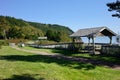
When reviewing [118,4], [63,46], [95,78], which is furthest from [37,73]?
[63,46]

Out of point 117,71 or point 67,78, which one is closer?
point 67,78

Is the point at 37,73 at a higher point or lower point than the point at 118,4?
lower

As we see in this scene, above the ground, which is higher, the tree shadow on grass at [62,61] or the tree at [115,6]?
the tree at [115,6]

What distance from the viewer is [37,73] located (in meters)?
14.4

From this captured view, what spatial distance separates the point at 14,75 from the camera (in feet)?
44.1

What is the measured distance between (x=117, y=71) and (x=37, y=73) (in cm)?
595

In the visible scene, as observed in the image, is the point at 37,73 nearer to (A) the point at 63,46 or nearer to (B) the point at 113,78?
(B) the point at 113,78

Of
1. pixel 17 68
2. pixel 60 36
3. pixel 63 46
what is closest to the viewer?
pixel 17 68

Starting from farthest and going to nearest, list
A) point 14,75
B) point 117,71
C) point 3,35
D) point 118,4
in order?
point 3,35, point 118,4, point 117,71, point 14,75

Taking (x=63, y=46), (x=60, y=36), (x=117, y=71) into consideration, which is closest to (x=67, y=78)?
(x=117, y=71)

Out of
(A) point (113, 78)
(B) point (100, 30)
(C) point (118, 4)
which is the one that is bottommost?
(A) point (113, 78)

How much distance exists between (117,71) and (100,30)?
1836cm

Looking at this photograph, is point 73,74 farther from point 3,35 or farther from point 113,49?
point 3,35

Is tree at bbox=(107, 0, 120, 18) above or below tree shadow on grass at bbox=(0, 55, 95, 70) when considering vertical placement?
above
